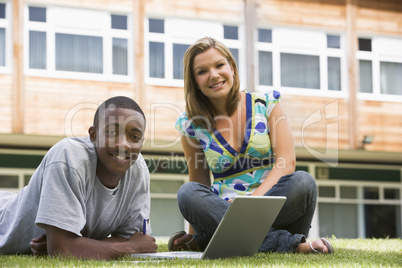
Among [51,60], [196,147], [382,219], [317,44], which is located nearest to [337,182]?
[382,219]

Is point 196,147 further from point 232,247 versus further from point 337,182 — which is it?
point 337,182

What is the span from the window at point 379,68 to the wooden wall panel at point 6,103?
760 centimetres

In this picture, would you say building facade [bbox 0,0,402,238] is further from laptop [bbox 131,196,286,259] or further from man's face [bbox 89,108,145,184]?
laptop [bbox 131,196,286,259]

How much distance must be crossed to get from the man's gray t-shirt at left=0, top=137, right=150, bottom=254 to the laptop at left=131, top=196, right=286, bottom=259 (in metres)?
0.25

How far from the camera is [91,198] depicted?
3047mm

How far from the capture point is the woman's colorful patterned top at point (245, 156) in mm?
3596

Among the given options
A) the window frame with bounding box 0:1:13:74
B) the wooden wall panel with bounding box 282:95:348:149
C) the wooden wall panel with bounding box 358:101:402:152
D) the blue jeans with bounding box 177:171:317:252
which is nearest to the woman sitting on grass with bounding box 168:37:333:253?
the blue jeans with bounding box 177:171:317:252

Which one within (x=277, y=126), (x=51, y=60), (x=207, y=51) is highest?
(x=51, y=60)

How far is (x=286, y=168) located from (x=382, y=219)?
1323 centimetres

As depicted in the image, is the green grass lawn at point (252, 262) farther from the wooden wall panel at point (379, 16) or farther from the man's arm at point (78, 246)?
the wooden wall panel at point (379, 16)

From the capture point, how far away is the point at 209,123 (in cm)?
373

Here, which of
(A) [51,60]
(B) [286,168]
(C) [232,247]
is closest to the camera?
(C) [232,247]

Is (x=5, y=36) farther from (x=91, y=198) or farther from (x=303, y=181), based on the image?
(x=303, y=181)

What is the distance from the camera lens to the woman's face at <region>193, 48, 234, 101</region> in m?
3.63
